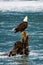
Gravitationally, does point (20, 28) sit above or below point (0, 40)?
above

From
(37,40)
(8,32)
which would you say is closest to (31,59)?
(37,40)

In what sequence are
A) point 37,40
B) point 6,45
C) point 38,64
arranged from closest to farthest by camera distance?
point 38,64 < point 6,45 < point 37,40

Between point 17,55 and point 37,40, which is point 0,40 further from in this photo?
point 17,55

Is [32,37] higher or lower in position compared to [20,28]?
lower

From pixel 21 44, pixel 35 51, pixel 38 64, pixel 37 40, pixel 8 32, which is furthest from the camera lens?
pixel 8 32

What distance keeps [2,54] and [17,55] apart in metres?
0.79

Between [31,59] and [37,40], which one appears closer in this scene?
[31,59]

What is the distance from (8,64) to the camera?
63.7 feet

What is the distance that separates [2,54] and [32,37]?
8310 millimetres

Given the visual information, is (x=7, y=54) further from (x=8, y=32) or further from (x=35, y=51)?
(x=8, y=32)

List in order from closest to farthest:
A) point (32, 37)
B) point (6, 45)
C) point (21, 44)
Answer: point (21, 44), point (6, 45), point (32, 37)

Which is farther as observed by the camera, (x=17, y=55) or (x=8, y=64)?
(x=17, y=55)

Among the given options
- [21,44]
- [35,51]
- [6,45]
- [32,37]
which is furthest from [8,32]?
[21,44]

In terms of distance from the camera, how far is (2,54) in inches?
867
